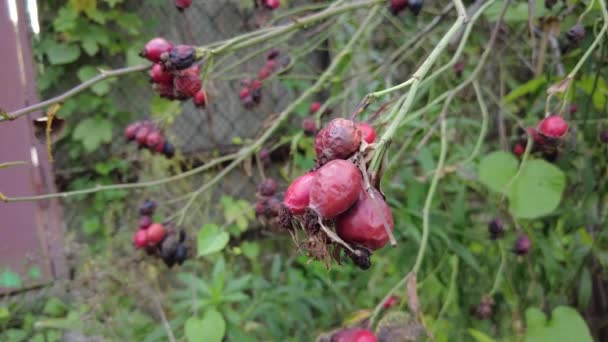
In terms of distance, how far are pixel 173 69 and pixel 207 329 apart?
526 mm

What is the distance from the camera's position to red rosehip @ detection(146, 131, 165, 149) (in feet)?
3.80

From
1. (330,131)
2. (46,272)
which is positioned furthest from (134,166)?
(330,131)

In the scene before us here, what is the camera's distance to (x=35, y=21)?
2.08m

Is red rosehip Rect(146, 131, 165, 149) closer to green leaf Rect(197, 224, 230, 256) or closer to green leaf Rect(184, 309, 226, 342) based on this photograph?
green leaf Rect(197, 224, 230, 256)

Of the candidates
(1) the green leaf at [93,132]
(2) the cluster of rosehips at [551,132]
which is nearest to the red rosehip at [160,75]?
(2) the cluster of rosehips at [551,132]

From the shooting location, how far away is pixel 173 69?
2.45 ft

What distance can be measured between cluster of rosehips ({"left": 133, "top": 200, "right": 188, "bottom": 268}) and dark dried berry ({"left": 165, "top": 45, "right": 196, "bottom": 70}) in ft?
1.34

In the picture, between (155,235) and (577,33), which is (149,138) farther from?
(577,33)

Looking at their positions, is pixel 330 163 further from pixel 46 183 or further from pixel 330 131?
pixel 46 183

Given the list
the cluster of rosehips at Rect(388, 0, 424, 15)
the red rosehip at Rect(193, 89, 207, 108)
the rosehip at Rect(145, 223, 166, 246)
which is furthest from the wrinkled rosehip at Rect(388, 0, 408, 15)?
the rosehip at Rect(145, 223, 166, 246)

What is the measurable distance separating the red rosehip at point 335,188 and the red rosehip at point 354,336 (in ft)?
0.72

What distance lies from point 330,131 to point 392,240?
103 millimetres

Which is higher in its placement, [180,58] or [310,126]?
[180,58]

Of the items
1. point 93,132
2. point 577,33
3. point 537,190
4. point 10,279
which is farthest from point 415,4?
point 93,132
